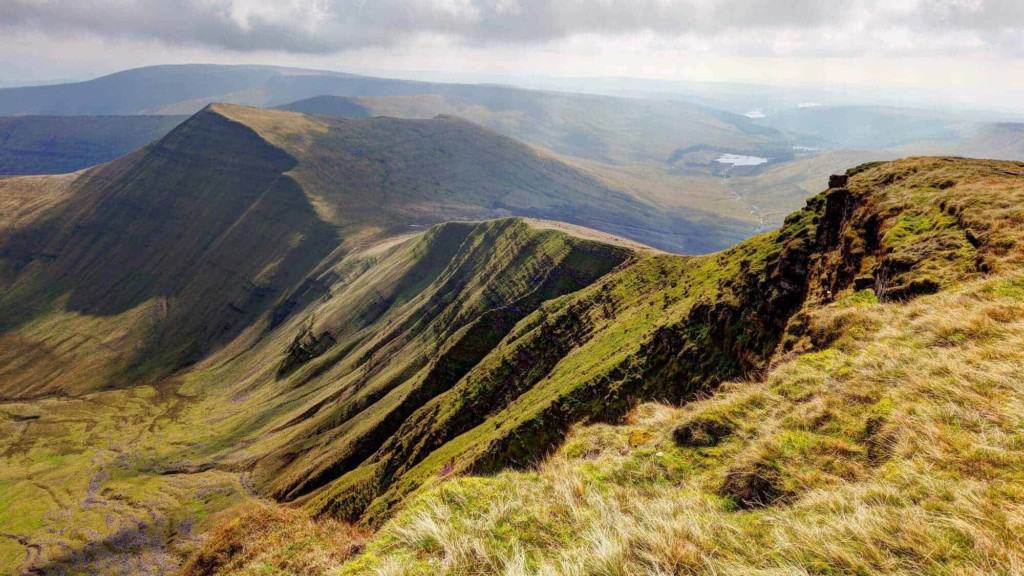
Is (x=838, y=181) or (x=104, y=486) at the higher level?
(x=838, y=181)

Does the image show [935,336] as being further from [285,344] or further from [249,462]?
Result: [285,344]

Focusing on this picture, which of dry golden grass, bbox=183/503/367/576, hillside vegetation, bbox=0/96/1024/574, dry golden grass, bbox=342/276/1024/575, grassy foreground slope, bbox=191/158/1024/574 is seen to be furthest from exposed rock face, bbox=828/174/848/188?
dry golden grass, bbox=183/503/367/576

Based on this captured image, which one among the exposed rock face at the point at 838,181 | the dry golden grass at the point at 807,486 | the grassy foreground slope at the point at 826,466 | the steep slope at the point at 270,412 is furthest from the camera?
the steep slope at the point at 270,412

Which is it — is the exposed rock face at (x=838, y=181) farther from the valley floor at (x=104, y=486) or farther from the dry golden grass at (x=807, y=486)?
the valley floor at (x=104, y=486)

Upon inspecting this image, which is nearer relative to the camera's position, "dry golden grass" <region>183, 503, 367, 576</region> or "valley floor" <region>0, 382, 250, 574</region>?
"dry golden grass" <region>183, 503, 367, 576</region>

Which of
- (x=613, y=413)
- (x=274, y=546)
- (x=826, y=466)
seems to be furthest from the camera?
(x=613, y=413)

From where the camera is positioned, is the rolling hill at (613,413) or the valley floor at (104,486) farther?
the valley floor at (104,486)

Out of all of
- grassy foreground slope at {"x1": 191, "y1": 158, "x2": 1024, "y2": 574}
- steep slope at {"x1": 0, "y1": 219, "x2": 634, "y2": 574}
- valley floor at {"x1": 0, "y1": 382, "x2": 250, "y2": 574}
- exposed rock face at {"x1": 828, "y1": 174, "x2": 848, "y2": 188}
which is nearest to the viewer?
grassy foreground slope at {"x1": 191, "y1": 158, "x2": 1024, "y2": 574}

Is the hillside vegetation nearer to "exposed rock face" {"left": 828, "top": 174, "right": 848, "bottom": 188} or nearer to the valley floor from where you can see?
"exposed rock face" {"left": 828, "top": 174, "right": 848, "bottom": 188}

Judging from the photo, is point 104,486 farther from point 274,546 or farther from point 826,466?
point 826,466

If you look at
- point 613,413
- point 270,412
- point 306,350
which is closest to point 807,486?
point 613,413

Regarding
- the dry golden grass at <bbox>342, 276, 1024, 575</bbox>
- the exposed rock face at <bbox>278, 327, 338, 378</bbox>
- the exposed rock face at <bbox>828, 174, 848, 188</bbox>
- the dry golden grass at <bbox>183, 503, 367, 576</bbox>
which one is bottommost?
the exposed rock face at <bbox>278, 327, 338, 378</bbox>

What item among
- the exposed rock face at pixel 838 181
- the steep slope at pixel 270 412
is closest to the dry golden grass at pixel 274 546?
the exposed rock face at pixel 838 181

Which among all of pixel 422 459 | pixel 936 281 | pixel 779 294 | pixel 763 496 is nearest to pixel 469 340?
pixel 422 459
